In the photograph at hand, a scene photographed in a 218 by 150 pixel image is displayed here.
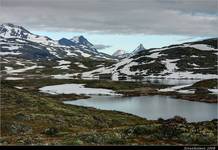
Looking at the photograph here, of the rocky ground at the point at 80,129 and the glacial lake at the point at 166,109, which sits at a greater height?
the rocky ground at the point at 80,129

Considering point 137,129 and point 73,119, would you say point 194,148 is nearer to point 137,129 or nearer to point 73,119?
point 137,129

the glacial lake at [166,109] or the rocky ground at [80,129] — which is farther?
the glacial lake at [166,109]

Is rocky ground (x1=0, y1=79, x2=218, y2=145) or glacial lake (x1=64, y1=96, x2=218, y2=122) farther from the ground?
rocky ground (x1=0, y1=79, x2=218, y2=145)

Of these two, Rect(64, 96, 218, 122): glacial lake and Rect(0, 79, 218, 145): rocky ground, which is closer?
Rect(0, 79, 218, 145): rocky ground

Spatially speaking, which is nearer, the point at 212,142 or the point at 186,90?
the point at 212,142

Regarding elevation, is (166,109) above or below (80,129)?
below

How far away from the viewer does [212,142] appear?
70.6 feet

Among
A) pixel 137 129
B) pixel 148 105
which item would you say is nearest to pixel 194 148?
pixel 137 129

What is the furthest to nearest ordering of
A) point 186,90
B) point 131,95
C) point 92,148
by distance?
point 186,90 < point 131,95 < point 92,148

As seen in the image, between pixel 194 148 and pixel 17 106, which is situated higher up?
pixel 194 148

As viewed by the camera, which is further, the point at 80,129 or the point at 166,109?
the point at 166,109

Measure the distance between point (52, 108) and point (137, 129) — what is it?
1142 inches

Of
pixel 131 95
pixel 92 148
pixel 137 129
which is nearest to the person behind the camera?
pixel 92 148

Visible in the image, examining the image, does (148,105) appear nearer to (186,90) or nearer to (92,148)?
(186,90)
